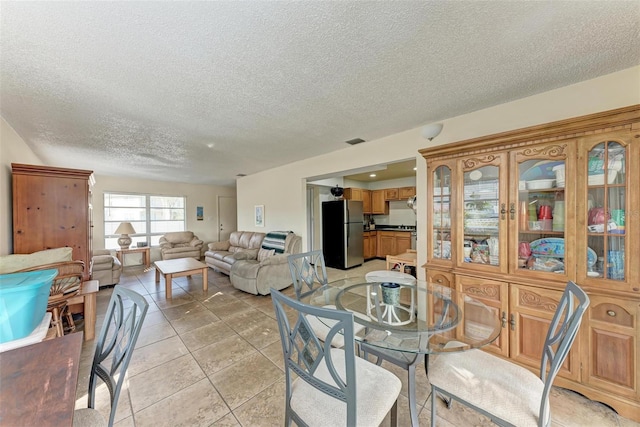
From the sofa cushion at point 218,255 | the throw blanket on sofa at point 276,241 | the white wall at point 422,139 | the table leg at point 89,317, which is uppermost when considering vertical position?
the white wall at point 422,139

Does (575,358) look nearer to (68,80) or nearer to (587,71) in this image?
(587,71)

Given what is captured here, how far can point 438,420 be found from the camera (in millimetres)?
1493

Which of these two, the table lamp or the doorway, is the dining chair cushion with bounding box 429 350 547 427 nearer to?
the table lamp

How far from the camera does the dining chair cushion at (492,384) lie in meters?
1.09

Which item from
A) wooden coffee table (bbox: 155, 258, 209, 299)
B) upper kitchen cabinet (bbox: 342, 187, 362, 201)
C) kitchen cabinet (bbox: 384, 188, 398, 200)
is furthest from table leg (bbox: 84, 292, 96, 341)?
kitchen cabinet (bbox: 384, 188, 398, 200)

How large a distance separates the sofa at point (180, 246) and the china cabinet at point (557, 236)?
6293 mm

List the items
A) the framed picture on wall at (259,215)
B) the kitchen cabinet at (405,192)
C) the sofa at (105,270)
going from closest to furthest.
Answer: the sofa at (105,270) < the framed picture on wall at (259,215) < the kitchen cabinet at (405,192)

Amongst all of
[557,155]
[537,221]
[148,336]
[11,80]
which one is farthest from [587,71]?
[148,336]

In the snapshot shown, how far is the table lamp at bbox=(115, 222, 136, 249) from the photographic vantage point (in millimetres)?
5512

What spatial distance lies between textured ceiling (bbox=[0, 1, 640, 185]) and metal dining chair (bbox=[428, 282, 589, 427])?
1532mm

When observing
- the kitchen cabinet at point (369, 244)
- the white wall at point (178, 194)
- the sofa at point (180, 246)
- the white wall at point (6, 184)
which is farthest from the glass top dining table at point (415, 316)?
the white wall at point (178, 194)

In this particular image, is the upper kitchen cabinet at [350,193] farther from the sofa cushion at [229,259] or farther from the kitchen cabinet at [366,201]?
the sofa cushion at [229,259]

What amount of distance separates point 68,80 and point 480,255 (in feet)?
12.4

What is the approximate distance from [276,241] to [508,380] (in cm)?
390
